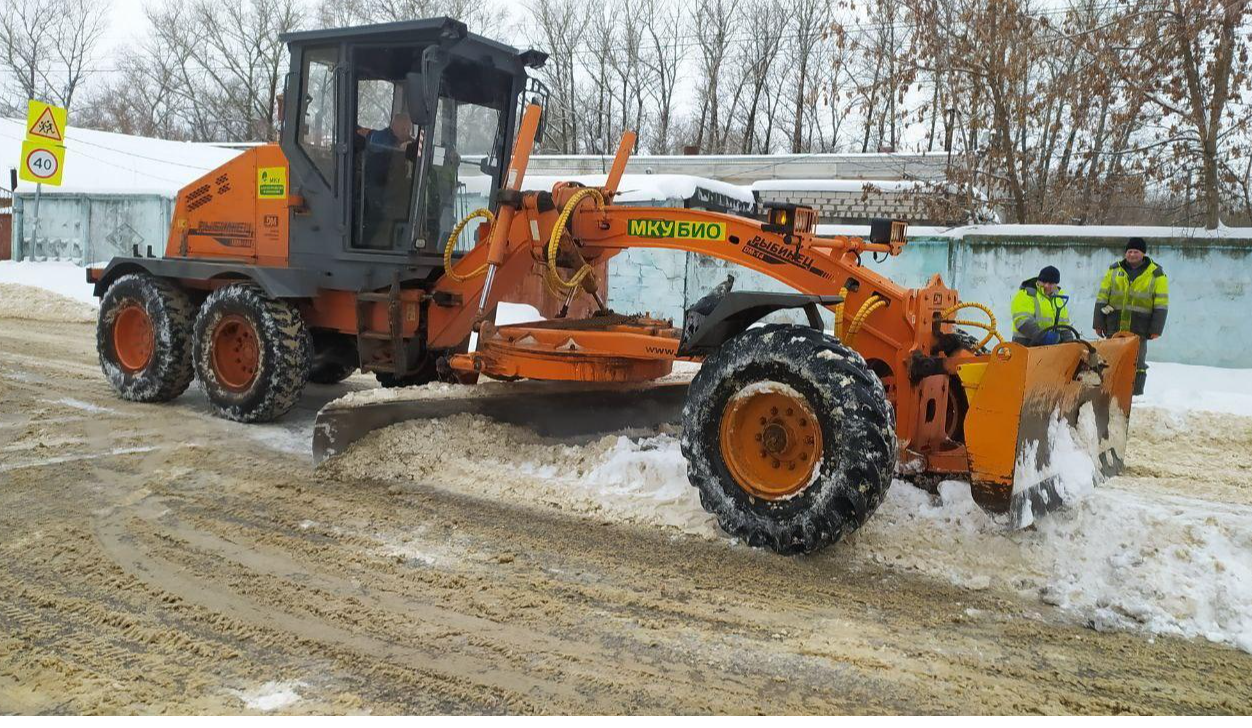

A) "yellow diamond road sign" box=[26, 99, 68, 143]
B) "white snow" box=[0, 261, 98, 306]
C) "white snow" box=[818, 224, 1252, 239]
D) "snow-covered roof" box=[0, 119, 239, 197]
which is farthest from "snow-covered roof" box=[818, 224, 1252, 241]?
"snow-covered roof" box=[0, 119, 239, 197]

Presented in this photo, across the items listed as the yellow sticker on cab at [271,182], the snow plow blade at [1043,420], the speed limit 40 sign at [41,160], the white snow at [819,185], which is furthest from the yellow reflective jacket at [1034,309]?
the speed limit 40 sign at [41,160]

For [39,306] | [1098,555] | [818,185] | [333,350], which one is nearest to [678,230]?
[1098,555]

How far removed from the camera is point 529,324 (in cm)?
632

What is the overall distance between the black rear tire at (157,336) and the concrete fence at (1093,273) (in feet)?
19.0

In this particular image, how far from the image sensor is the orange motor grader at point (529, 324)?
14.4 ft

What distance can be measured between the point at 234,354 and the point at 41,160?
34.9 feet

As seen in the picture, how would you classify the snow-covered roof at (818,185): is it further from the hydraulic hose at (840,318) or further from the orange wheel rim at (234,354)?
the hydraulic hose at (840,318)

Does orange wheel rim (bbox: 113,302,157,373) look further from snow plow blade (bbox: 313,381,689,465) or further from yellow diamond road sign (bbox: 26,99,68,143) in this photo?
yellow diamond road sign (bbox: 26,99,68,143)

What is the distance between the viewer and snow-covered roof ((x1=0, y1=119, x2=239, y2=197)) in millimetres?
27734

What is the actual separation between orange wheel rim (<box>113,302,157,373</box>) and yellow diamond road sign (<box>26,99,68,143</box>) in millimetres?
8883

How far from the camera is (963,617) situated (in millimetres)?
3875

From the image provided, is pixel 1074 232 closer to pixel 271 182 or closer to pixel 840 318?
pixel 840 318
